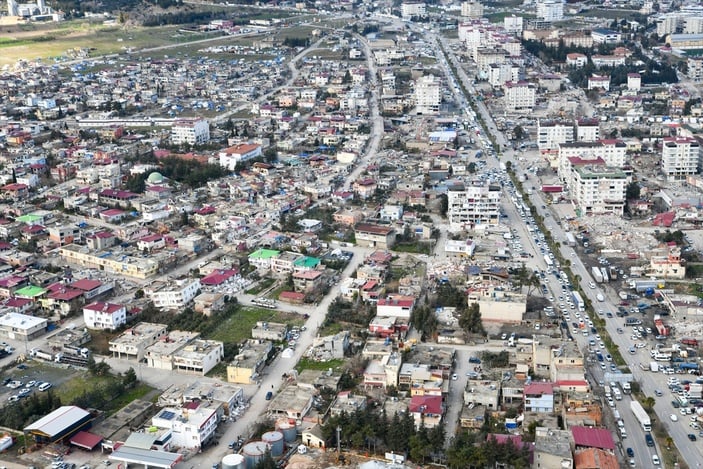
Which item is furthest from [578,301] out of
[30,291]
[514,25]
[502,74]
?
[514,25]

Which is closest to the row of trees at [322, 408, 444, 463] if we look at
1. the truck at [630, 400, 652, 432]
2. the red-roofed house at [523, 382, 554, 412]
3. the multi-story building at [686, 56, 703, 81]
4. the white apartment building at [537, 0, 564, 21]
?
the red-roofed house at [523, 382, 554, 412]

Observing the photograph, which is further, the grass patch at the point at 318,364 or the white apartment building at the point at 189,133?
the white apartment building at the point at 189,133

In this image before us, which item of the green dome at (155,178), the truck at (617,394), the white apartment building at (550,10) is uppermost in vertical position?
the white apartment building at (550,10)

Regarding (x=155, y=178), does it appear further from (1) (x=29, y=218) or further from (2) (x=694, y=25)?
(2) (x=694, y=25)

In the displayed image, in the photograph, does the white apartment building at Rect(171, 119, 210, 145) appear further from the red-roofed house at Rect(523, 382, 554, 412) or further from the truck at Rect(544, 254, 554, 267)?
the red-roofed house at Rect(523, 382, 554, 412)

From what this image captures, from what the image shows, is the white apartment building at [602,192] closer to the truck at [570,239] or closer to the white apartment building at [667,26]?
the truck at [570,239]

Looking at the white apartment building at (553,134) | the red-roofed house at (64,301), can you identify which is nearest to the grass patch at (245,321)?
the red-roofed house at (64,301)
